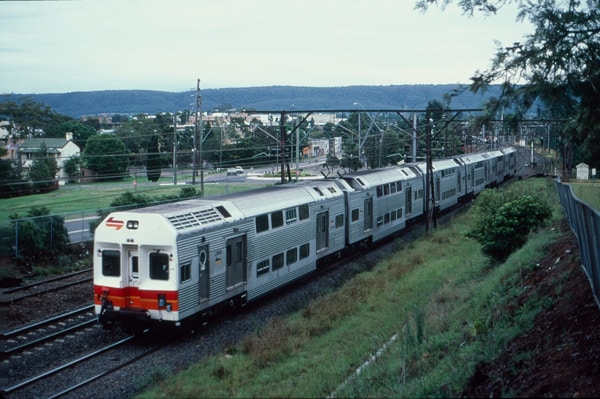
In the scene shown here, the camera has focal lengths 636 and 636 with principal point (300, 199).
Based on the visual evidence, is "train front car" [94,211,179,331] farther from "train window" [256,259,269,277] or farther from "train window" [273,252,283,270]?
"train window" [273,252,283,270]

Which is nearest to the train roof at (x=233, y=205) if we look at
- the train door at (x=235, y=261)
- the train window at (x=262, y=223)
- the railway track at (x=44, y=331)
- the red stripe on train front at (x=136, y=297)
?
the train window at (x=262, y=223)

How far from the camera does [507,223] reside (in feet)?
76.6

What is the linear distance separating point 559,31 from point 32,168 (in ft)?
65.2

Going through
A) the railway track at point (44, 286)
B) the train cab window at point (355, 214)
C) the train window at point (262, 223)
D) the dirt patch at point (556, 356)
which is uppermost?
the train window at point (262, 223)

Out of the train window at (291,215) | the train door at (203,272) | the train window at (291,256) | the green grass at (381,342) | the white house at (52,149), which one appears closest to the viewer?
the green grass at (381,342)

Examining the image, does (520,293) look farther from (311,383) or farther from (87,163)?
(87,163)

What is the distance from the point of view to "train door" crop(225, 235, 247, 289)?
1766cm

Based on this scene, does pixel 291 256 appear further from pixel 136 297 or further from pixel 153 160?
pixel 153 160

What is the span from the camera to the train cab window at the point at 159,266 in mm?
15430

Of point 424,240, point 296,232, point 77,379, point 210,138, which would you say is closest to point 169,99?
point 210,138

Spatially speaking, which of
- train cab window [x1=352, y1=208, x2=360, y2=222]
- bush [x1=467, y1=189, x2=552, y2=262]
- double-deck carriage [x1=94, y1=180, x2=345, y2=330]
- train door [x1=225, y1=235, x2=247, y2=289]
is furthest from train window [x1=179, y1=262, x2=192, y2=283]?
train cab window [x1=352, y1=208, x2=360, y2=222]

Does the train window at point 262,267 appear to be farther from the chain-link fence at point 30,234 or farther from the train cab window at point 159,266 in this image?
the chain-link fence at point 30,234

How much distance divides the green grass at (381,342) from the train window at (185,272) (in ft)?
7.01

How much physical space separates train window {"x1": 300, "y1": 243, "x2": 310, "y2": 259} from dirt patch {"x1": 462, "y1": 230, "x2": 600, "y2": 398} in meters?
10.5
